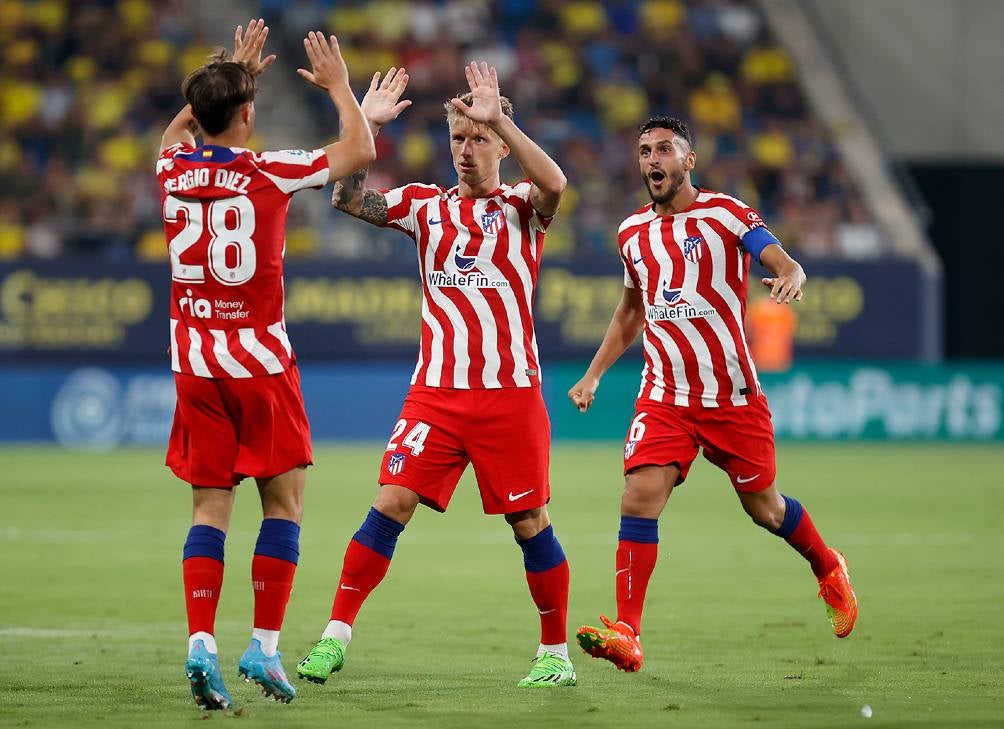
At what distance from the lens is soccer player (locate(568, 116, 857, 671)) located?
7.00 metres

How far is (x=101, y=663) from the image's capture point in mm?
6746

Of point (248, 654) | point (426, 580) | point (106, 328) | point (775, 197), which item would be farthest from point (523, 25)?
point (248, 654)

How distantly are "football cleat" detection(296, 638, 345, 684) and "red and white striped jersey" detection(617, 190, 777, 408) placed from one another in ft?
6.16

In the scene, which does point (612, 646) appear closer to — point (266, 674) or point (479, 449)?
point (479, 449)

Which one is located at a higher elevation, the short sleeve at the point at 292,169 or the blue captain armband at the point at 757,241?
the short sleeve at the point at 292,169

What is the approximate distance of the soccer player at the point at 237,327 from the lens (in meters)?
5.89

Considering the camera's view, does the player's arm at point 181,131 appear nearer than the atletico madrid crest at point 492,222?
Yes

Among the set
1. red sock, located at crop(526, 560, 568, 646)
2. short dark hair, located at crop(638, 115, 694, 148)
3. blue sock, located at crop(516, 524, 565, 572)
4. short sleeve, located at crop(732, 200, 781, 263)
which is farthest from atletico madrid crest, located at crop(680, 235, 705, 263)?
red sock, located at crop(526, 560, 568, 646)

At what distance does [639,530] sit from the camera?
272 inches

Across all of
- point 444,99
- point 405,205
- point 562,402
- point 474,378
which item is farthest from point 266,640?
point 444,99

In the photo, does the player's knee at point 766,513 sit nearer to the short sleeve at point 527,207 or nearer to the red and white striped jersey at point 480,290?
the red and white striped jersey at point 480,290

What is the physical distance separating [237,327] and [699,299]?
2.17 metres

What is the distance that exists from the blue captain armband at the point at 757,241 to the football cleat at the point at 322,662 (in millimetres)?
2402

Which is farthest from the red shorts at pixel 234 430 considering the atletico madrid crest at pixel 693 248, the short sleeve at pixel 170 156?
the atletico madrid crest at pixel 693 248
